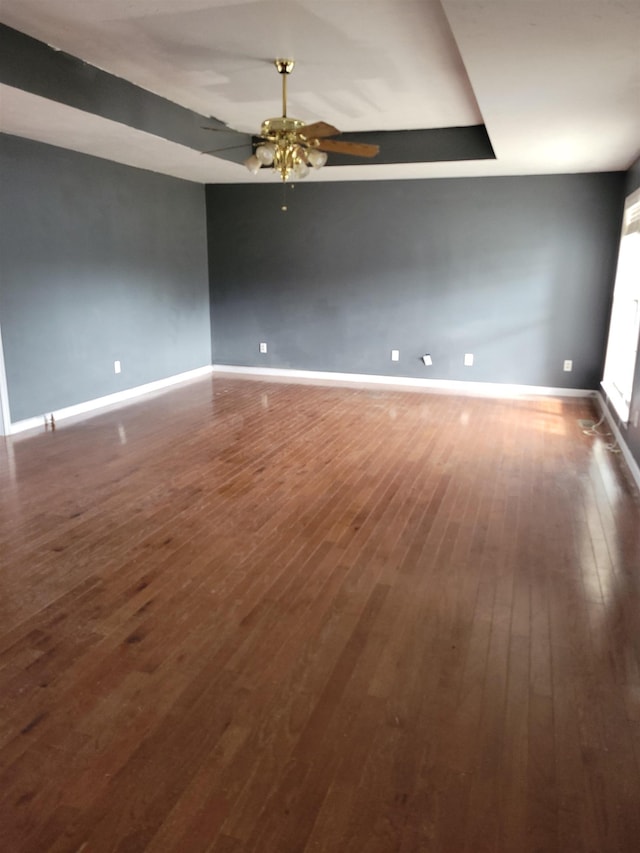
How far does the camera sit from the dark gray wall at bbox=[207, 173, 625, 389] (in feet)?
20.9

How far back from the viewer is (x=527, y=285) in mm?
6543

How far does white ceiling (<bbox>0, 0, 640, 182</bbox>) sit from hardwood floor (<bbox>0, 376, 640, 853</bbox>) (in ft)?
7.53

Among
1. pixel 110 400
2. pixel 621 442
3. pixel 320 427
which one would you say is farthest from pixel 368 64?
pixel 110 400

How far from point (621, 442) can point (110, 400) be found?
473 centimetres

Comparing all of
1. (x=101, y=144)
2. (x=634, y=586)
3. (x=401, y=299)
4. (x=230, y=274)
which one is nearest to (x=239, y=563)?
(x=634, y=586)

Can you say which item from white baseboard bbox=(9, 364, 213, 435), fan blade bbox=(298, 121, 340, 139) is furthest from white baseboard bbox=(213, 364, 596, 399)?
fan blade bbox=(298, 121, 340, 139)

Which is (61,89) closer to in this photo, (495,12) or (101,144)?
(101,144)

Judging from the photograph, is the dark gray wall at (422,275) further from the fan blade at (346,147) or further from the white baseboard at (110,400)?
the fan blade at (346,147)

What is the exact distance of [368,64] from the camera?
359 centimetres

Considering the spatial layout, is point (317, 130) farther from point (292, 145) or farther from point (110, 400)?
point (110, 400)

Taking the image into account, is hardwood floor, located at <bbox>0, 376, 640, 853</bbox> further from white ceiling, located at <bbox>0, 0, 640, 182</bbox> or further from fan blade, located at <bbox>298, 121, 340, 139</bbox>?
white ceiling, located at <bbox>0, 0, 640, 182</bbox>

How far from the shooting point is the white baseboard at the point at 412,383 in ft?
22.0

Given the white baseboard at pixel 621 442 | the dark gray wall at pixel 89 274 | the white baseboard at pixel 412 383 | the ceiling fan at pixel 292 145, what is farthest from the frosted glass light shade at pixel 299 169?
the white baseboard at pixel 412 383

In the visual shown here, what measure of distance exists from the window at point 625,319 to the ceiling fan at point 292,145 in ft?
8.45
